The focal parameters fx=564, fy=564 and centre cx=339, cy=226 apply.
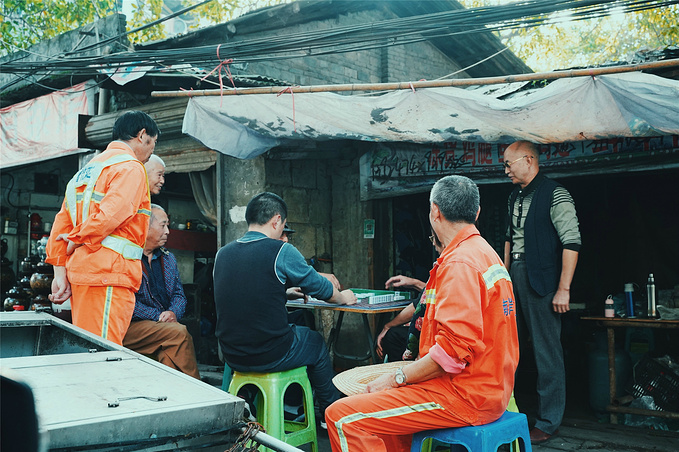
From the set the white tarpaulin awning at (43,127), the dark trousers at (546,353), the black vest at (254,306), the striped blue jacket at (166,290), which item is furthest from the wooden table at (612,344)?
the white tarpaulin awning at (43,127)

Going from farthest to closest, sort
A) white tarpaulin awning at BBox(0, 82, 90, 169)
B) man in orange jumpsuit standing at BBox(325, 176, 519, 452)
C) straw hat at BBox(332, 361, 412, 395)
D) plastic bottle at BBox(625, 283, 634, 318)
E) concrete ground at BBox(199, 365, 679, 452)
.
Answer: white tarpaulin awning at BBox(0, 82, 90, 169) < plastic bottle at BBox(625, 283, 634, 318) < concrete ground at BBox(199, 365, 679, 452) < straw hat at BBox(332, 361, 412, 395) < man in orange jumpsuit standing at BBox(325, 176, 519, 452)

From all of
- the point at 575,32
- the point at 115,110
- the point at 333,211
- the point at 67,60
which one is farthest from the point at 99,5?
the point at 575,32

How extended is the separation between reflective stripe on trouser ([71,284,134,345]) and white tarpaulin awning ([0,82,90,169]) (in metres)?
5.48

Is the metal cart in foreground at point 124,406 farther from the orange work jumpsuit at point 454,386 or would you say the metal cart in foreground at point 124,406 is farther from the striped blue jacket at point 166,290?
the striped blue jacket at point 166,290

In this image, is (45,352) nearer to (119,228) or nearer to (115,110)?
(119,228)

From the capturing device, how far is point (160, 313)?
14.6 feet

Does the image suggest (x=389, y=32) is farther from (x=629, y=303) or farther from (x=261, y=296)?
(x=629, y=303)

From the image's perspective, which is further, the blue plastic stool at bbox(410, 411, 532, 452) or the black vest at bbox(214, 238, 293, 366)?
the black vest at bbox(214, 238, 293, 366)

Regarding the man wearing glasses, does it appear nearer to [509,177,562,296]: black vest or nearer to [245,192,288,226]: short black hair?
[509,177,562,296]: black vest

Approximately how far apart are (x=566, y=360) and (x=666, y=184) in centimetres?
268

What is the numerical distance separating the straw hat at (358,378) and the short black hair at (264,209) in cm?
118

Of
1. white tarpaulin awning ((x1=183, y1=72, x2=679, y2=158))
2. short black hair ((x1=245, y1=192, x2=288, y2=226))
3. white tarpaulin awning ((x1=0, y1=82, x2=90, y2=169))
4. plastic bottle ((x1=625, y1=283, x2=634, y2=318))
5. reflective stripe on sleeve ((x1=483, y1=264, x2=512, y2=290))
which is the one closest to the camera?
reflective stripe on sleeve ((x1=483, y1=264, x2=512, y2=290))

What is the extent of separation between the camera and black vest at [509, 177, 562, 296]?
14.1 ft

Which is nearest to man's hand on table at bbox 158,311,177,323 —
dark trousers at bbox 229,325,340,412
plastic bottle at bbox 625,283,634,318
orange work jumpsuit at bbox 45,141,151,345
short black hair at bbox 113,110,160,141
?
orange work jumpsuit at bbox 45,141,151,345
